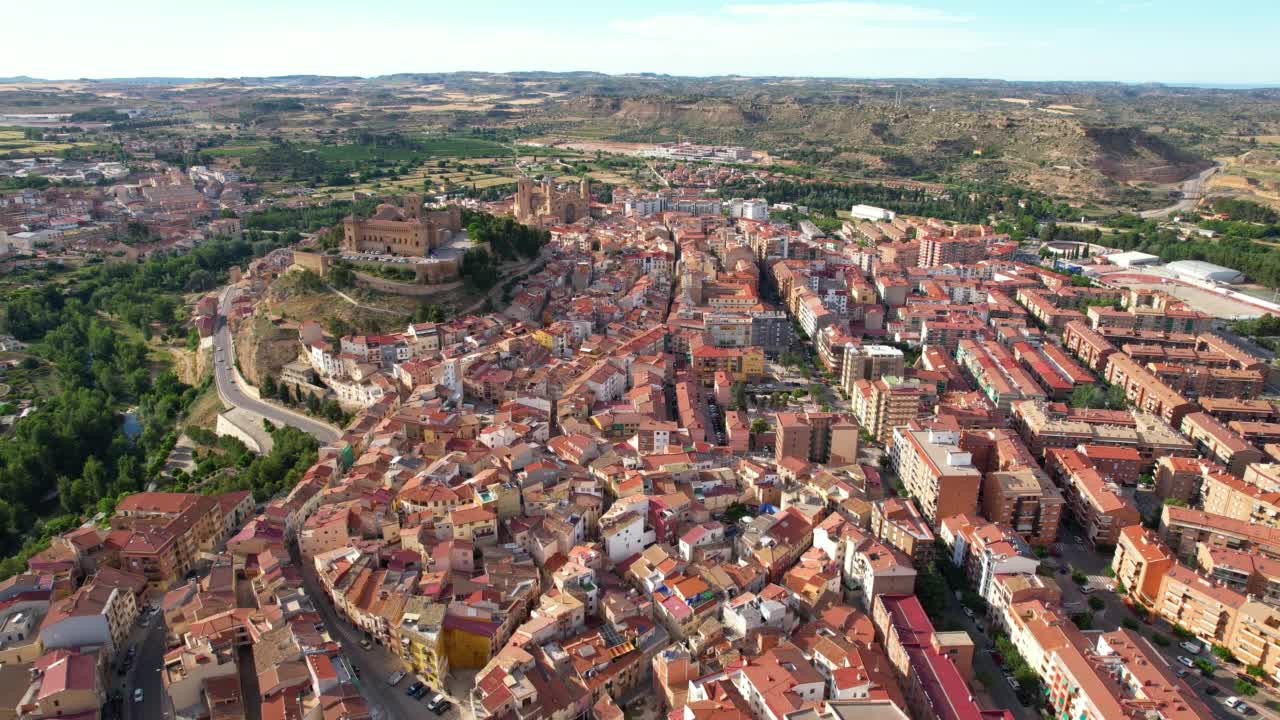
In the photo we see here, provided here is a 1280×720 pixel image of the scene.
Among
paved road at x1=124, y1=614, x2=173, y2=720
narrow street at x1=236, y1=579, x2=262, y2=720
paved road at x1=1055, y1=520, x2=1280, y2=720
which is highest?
narrow street at x1=236, y1=579, x2=262, y2=720

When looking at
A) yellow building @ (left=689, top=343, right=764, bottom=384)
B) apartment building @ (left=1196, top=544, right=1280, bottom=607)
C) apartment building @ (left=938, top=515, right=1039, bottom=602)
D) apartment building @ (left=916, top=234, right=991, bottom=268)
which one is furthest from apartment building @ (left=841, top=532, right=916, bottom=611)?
apartment building @ (left=916, top=234, right=991, bottom=268)

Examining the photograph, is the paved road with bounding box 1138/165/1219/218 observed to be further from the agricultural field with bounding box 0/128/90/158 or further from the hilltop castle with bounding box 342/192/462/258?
the agricultural field with bounding box 0/128/90/158

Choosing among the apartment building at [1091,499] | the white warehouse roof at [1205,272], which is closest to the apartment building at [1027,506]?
the apartment building at [1091,499]

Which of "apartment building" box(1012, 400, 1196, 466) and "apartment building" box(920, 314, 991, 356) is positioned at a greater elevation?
"apartment building" box(920, 314, 991, 356)

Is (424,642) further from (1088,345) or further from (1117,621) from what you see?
(1088,345)

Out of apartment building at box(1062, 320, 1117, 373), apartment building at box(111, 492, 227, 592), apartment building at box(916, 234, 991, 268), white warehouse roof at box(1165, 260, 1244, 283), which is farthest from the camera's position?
apartment building at box(916, 234, 991, 268)

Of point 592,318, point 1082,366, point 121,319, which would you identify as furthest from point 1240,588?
point 121,319
